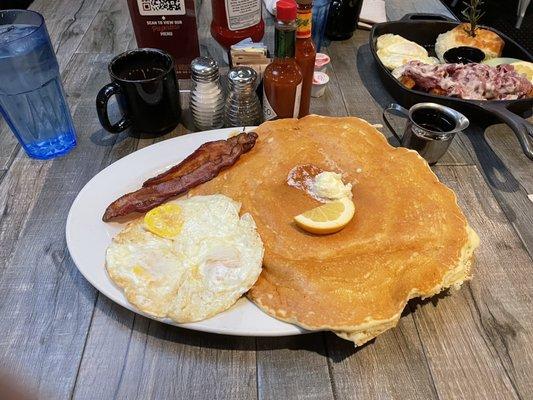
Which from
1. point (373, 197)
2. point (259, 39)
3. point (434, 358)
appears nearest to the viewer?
point (434, 358)

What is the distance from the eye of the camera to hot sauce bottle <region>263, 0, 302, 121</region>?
122 cm

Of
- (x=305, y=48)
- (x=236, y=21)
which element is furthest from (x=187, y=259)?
(x=236, y=21)

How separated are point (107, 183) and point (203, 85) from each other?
20.1 inches

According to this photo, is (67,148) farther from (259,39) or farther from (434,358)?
(434,358)

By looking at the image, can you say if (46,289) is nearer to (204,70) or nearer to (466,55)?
(204,70)

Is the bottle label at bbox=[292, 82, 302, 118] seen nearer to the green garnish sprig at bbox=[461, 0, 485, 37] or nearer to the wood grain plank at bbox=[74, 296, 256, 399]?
the wood grain plank at bbox=[74, 296, 256, 399]

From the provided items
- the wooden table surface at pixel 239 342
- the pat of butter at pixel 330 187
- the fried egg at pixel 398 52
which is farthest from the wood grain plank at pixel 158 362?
the fried egg at pixel 398 52

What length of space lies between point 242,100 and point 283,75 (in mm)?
183

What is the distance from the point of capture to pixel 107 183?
123 cm

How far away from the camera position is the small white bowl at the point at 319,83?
1.73m

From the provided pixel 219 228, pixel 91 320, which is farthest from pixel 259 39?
pixel 91 320

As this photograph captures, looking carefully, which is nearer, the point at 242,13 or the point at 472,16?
the point at 242,13

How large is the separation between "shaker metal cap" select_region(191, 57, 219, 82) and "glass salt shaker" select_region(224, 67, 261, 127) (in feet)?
0.20

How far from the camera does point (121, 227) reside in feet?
3.68
